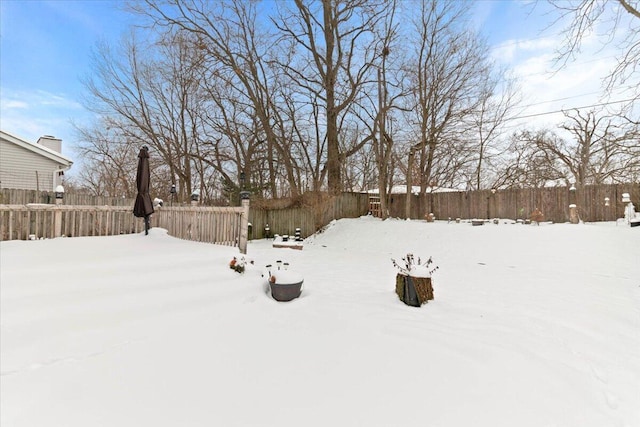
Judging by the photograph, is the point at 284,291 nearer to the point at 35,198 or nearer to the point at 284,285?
the point at 284,285

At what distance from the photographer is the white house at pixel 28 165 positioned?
9.73m

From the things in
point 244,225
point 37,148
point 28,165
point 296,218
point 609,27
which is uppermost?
point 609,27

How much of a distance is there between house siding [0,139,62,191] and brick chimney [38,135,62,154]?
297 centimetres

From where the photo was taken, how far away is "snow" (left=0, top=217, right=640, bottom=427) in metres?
1.80

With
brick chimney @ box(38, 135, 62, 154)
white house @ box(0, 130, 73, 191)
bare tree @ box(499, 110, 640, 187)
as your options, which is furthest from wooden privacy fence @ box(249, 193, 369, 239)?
bare tree @ box(499, 110, 640, 187)

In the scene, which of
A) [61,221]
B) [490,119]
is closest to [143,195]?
[61,221]

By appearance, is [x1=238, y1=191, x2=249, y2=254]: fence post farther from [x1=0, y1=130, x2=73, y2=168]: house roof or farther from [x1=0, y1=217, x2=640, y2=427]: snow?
[x1=0, y1=130, x2=73, y2=168]: house roof

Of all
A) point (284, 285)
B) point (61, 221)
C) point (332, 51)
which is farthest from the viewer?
point (332, 51)

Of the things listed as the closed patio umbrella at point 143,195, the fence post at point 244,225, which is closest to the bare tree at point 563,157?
the fence post at point 244,225

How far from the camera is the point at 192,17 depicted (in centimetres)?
1198

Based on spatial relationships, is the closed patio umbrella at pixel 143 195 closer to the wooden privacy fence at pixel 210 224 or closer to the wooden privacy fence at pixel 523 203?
the wooden privacy fence at pixel 210 224

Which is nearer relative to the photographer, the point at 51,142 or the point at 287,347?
the point at 287,347

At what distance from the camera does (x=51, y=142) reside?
13.0 metres

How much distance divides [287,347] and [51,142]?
16717mm
